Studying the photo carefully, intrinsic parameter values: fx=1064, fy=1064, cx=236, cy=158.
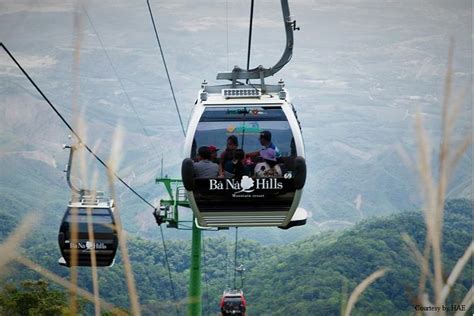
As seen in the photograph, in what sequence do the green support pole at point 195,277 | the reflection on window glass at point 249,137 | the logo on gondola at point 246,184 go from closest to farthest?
the reflection on window glass at point 249,137 → the logo on gondola at point 246,184 → the green support pole at point 195,277

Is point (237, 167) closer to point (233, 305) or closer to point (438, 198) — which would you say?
point (438, 198)

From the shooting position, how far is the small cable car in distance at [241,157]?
940 cm

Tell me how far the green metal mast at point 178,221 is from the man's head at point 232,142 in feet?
42.9

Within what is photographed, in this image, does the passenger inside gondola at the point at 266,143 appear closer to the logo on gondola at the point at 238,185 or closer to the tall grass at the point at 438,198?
the logo on gondola at the point at 238,185

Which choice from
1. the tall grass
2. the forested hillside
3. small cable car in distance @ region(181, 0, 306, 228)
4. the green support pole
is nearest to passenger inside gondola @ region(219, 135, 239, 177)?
small cable car in distance @ region(181, 0, 306, 228)

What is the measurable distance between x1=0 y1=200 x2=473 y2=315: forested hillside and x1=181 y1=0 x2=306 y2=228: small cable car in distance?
124 ft

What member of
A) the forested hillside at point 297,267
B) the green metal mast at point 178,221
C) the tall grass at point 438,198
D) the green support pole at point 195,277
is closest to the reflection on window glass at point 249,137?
the tall grass at point 438,198

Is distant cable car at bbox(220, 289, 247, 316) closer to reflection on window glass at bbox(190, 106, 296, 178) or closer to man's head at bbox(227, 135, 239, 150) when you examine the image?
reflection on window glass at bbox(190, 106, 296, 178)

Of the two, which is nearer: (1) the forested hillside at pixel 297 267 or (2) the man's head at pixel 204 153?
(2) the man's head at pixel 204 153

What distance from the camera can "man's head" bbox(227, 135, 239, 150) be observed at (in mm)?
9414

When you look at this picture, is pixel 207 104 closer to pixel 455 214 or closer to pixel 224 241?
pixel 455 214

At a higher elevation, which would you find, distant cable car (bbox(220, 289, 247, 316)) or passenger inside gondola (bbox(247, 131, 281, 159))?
passenger inside gondola (bbox(247, 131, 281, 159))

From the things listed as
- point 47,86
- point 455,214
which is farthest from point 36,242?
point 47,86

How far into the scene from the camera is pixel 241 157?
945cm
